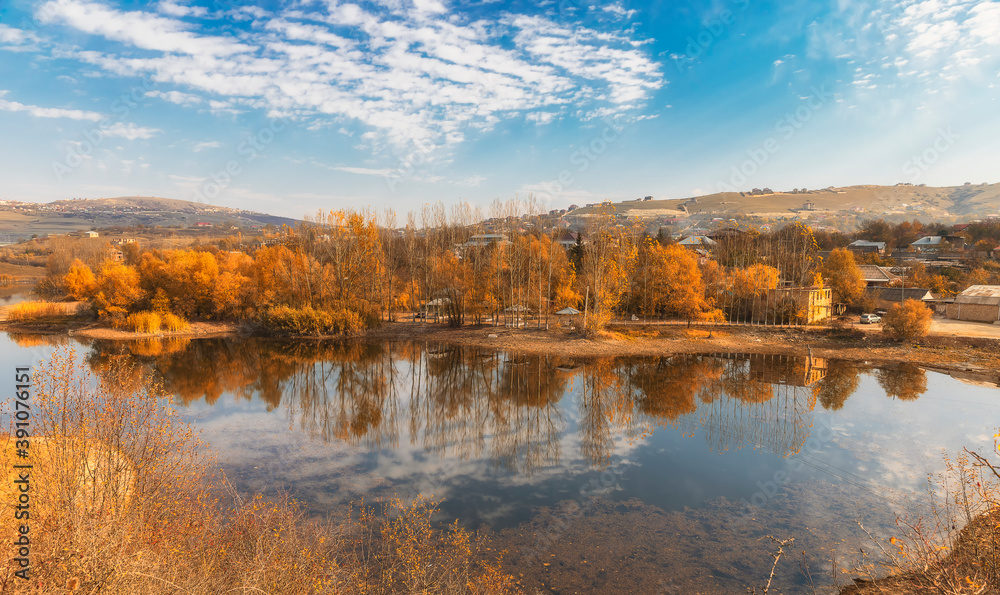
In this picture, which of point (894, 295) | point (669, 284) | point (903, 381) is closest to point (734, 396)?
point (903, 381)

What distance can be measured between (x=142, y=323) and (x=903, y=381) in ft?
180

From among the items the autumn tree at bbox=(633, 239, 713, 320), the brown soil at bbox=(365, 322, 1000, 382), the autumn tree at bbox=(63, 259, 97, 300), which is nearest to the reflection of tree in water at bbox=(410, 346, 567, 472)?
the brown soil at bbox=(365, 322, 1000, 382)

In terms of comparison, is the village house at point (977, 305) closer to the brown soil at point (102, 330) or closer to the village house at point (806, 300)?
the village house at point (806, 300)

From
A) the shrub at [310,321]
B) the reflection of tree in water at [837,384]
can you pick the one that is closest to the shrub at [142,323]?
the shrub at [310,321]

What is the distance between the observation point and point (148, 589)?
529 cm

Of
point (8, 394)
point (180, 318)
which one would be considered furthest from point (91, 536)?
point (180, 318)

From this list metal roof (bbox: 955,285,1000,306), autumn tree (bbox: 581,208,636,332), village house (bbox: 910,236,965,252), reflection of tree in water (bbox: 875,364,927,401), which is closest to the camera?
reflection of tree in water (bbox: 875,364,927,401)

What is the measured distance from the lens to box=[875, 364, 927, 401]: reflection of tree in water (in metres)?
23.0

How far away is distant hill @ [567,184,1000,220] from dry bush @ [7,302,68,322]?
373ft

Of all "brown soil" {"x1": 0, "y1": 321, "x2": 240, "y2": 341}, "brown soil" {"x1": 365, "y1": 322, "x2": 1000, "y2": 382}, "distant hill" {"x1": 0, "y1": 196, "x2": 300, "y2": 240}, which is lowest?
"brown soil" {"x1": 365, "y1": 322, "x2": 1000, "y2": 382}

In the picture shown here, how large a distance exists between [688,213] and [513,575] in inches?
6685

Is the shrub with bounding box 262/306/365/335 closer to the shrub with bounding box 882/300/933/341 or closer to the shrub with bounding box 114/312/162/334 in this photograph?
the shrub with bounding box 114/312/162/334

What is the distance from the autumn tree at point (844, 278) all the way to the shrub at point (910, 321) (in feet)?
44.2

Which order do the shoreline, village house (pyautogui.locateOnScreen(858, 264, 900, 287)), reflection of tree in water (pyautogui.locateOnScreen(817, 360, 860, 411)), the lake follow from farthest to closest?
village house (pyautogui.locateOnScreen(858, 264, 900, 287)) → the shoreline → reflection of tree in water (pyautogui.locateOnScreen(817, 360, 860, 411)) → the lake
